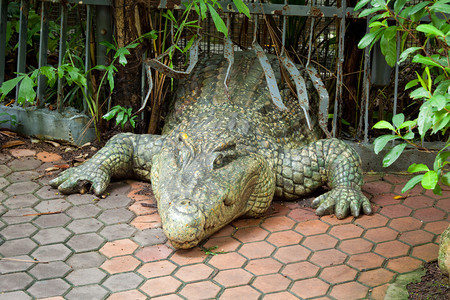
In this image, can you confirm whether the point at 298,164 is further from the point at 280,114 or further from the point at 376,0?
the point at 376,0

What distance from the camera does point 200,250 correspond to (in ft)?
15.4

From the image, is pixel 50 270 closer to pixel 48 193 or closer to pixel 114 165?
pixel 48 193

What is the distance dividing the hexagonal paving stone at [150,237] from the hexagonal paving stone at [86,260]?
371mm

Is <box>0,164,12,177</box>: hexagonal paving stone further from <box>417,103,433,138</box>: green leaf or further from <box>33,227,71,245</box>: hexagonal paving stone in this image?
<box>417,103,433,138</box>: green leaf

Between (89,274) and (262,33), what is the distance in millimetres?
3666

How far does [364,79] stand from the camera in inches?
249

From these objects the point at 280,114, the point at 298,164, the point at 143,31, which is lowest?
the point at 298,164

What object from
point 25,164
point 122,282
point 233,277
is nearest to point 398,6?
point 233,277

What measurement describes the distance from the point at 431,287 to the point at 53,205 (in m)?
3.09

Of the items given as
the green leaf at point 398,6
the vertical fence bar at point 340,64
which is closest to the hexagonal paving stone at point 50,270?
the green leaf at point 398,6

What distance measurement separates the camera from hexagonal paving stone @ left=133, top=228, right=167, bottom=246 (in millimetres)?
4828

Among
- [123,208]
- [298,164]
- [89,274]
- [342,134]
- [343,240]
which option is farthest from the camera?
[342,134]

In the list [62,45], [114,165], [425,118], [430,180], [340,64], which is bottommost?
[114,165]

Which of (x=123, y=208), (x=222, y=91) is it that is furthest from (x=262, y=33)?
(x=123, y=208)
